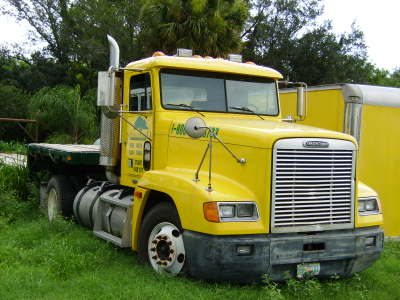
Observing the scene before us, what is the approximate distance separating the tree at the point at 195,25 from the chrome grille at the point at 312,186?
13745 millimetres

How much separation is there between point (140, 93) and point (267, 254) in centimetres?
299

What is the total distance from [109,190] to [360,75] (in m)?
27.9

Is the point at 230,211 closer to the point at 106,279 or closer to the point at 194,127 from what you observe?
the point at 194,127

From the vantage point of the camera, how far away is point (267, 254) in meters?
Result: 5.19

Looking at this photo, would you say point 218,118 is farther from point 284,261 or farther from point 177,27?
point 177,27

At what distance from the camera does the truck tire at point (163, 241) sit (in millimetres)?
5605

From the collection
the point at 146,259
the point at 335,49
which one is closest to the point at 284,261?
the point at 146,259

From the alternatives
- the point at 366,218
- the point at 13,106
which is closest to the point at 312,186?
the point at 366,218

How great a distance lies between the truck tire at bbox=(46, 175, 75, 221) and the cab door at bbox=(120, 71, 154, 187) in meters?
2.33

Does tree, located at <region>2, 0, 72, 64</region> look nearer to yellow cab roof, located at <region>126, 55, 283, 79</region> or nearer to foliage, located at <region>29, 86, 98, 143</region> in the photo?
foliage, located at <region>29, 86, 98, 143</region>

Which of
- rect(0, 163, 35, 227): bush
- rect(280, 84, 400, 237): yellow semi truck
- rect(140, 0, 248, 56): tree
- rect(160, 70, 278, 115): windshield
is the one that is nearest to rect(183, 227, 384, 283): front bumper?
rect(160, 70, 278, 115): windshield

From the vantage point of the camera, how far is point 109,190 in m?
8.07

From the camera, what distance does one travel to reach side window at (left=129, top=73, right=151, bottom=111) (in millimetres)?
6855

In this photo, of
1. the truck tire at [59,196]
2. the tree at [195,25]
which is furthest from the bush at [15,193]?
the tree at [195,25]
